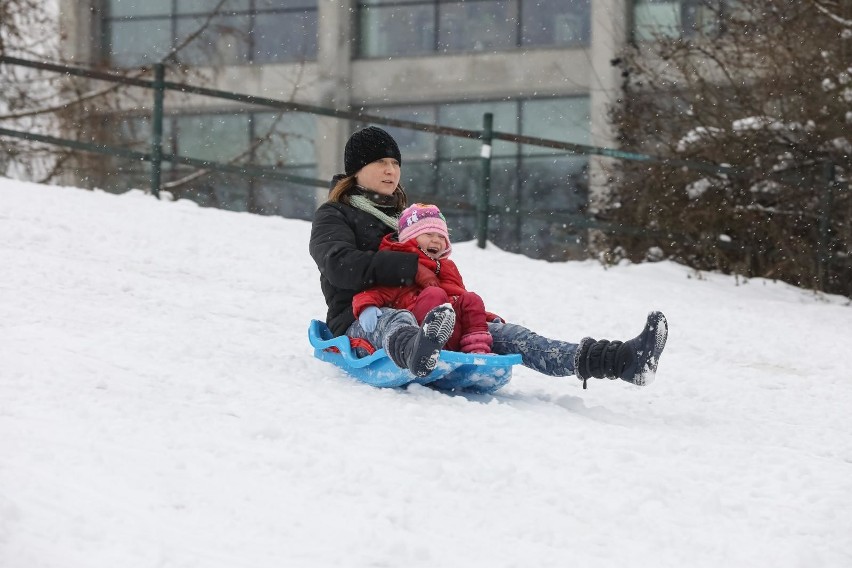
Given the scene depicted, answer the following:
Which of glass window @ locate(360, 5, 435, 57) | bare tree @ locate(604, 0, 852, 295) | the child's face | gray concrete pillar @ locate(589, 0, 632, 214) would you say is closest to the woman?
the child's face

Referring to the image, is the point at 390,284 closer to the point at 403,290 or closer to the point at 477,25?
the point at 403,290

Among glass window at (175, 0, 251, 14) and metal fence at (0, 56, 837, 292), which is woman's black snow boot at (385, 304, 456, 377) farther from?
glass window at (175, 0, 251, 14)

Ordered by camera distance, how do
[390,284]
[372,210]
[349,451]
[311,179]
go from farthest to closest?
[311,179], [372,210], [390,284], [349,451]

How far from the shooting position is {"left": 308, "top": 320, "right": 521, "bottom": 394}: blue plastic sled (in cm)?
395

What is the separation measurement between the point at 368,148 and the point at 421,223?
0.48 m

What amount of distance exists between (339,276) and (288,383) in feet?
1.48

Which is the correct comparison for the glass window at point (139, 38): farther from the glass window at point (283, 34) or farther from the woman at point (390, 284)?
the woman at point (390, 284)

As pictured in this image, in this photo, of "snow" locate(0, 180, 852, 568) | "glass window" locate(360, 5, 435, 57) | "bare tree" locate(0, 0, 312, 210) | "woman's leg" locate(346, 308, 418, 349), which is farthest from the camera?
"glass window" locate(360, 5, 435, 57)

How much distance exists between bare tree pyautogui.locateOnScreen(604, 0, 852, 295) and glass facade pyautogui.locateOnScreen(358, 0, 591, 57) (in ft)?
27.2

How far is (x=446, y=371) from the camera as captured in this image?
159 inches

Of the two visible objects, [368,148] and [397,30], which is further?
[397,30]

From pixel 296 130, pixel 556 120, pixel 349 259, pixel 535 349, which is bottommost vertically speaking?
pixel 535 349

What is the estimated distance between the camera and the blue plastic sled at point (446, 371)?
155 inches

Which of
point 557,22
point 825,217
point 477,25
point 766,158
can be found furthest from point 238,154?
point 825,217
